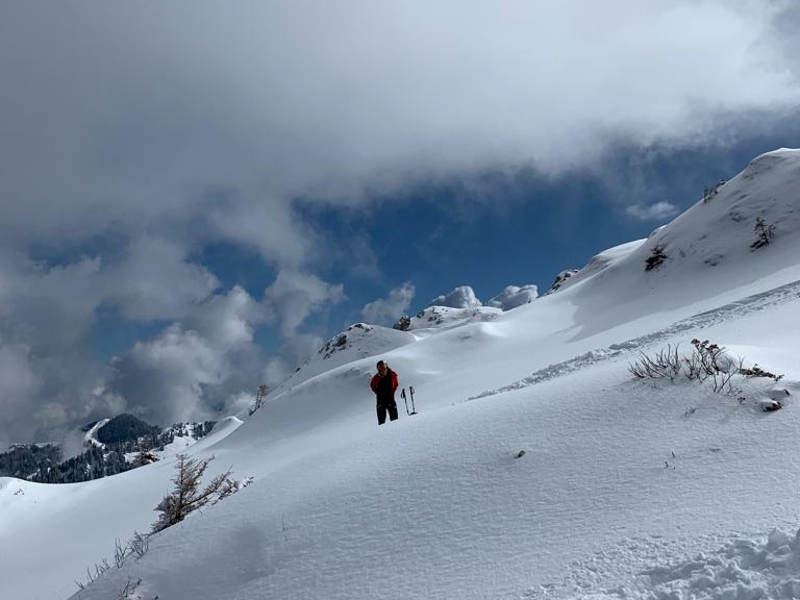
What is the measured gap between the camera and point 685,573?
2.91 m

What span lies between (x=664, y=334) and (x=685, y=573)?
12565 mm

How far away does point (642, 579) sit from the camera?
2.98m

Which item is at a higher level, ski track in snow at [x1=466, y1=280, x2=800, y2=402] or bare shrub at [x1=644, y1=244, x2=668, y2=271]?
bare shrub at [x1=644, y1=244, x2=668, y2=271]

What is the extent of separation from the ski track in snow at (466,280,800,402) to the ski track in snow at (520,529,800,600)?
9.16 m

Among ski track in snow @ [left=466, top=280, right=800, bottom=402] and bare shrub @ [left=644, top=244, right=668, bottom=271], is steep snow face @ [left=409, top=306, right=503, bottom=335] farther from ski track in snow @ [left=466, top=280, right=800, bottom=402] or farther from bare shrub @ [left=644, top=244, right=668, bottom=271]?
ski track in snow @ [left=466, top=280, right=800, bottom=402]

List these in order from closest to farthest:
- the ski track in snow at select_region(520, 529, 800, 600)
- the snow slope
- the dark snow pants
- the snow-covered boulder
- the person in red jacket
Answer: the ski track in snow at select_region(520, 529, 800, 600), the snow slope, the dark snow pants, the person in red jacket, the snow-covered boulder

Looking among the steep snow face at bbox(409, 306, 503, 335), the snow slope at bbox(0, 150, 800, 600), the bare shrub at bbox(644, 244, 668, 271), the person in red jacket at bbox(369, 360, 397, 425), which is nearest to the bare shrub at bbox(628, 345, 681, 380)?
the snow slope at bbox(0, 150, 800, 600)

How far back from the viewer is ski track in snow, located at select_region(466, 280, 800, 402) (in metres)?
12.9

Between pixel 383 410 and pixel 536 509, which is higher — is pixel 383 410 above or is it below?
above

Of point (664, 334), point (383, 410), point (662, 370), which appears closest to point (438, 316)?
point (664, 334)

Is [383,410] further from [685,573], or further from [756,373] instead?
[685,573]

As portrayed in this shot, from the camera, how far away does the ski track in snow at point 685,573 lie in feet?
8.73

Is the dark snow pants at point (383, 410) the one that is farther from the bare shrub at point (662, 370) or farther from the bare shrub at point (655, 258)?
the bare shrub at point (655, 258)

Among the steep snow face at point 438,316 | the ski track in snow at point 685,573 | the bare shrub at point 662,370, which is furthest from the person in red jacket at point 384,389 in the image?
the steep snow face at point 438,316
